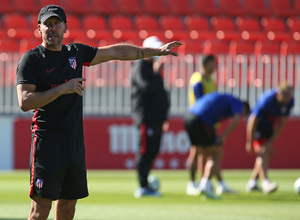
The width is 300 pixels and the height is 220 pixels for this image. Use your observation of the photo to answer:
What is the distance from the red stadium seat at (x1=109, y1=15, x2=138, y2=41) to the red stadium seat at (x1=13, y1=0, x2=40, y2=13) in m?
2.51

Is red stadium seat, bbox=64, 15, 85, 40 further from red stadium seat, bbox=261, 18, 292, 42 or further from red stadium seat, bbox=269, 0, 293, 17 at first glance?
red stadium seat, bbox=269, 0, 293, 17

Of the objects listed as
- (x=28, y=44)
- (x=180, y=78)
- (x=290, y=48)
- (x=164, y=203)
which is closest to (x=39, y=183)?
(x=164, y=203)

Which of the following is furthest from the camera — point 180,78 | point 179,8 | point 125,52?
point 179,8

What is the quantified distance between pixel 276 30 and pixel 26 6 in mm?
7883

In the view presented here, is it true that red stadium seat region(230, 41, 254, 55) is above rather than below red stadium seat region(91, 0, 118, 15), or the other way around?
below

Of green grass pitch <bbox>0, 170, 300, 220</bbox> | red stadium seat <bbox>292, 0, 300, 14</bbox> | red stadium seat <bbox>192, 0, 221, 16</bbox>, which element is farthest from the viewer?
red stadium seat <bbox>292, 0, 300, 14</bbox>

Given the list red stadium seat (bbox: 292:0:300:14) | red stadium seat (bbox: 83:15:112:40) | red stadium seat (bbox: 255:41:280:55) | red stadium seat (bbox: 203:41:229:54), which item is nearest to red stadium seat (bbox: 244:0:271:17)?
red stadium seat (bbox: 292:0:300:14)

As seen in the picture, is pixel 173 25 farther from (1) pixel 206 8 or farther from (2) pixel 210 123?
(2) pixel 210 123

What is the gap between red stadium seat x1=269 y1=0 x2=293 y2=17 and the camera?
23.3 metres

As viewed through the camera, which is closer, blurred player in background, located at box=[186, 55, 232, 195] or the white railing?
blurred player in background, located at box=[186, 55, 232, 195]

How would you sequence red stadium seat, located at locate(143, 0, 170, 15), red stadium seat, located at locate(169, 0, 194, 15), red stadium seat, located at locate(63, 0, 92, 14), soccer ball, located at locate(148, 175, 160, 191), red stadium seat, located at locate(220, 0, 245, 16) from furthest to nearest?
red stadium seat, located at locate(220, 0, 245, 16) < red stadium seat, located at locate(169, 0, 194, 15) < red stadium seat, located at locate(143, 0, 170, 15) < red stadium seat, located at locate(63, 0, 92, 14) < soccer ball, located at locate(148, 175, 160, 191)

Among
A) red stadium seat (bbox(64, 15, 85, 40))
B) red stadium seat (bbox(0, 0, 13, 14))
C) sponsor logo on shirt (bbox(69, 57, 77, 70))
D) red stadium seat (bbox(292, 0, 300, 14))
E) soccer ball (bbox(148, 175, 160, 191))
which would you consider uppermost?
red stadium seat (bbox(292, 0, 300, 14))

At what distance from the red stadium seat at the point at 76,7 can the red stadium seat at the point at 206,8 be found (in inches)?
138

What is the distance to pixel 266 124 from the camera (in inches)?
460
